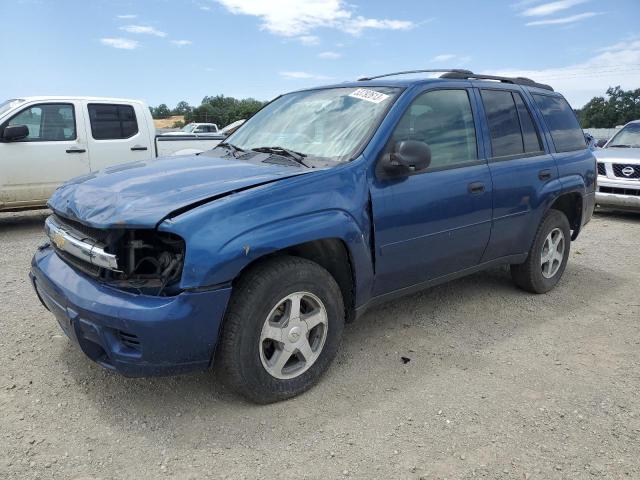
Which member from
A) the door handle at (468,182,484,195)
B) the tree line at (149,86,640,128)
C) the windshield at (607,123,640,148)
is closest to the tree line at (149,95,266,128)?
the tree line at (149,86,640,128)

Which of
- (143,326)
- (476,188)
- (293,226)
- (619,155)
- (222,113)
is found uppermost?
(222,113)

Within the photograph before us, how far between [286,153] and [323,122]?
361 mm

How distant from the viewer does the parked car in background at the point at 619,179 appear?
28.9 ft

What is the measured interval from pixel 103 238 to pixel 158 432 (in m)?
1.02

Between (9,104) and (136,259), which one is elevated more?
(9,104)

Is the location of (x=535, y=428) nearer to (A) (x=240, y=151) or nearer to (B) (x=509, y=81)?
(A) (x=240, y=151)

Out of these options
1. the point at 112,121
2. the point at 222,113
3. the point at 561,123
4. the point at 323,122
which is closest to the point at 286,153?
the point at 323,122

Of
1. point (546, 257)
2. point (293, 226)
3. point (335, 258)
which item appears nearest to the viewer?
point (293, 226)

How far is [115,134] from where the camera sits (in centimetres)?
814

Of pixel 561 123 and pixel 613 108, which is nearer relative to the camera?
pixel 561 123

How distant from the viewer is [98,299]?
256cm

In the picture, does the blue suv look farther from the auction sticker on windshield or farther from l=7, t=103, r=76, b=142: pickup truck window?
l=7, t=103, r=76, b=142: pickup truck window

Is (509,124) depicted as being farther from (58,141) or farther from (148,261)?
(58,141)

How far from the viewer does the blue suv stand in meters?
2.55
